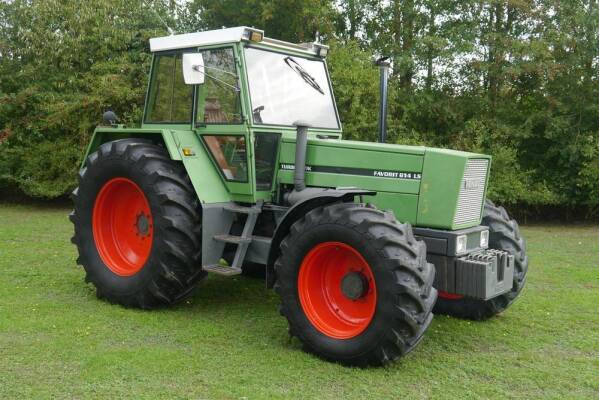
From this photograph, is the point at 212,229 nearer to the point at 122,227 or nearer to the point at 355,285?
the point at 122,227

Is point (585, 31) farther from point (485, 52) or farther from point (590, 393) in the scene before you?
point (590, 393)

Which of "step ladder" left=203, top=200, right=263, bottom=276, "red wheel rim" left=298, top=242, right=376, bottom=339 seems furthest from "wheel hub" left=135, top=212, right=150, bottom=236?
"red wheel rim" left=298, top=242, right=376, bottom=339

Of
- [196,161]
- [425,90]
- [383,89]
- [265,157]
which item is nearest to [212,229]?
[196,161]

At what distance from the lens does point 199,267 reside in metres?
5.28

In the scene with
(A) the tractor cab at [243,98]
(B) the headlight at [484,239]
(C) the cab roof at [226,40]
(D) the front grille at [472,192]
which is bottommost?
(B) the headlight at [484,239]

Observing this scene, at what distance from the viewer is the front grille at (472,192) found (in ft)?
15.5

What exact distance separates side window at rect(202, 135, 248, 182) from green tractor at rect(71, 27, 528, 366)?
1cm

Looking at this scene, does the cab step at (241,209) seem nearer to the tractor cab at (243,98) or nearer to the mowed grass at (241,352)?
the tractor cab at (243,98)

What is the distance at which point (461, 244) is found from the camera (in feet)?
15.3

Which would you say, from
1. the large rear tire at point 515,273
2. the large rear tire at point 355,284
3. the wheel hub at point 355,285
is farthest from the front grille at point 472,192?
the wheel hub at point 355,285

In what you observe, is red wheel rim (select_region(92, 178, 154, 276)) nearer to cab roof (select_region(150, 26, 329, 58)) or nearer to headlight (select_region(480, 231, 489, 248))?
cab roof (select_region(150, 26, 329, 58))

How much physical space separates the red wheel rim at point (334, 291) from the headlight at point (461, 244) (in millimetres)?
743

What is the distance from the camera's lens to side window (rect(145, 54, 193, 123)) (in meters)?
5.73

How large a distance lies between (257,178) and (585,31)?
11371 millimetres
